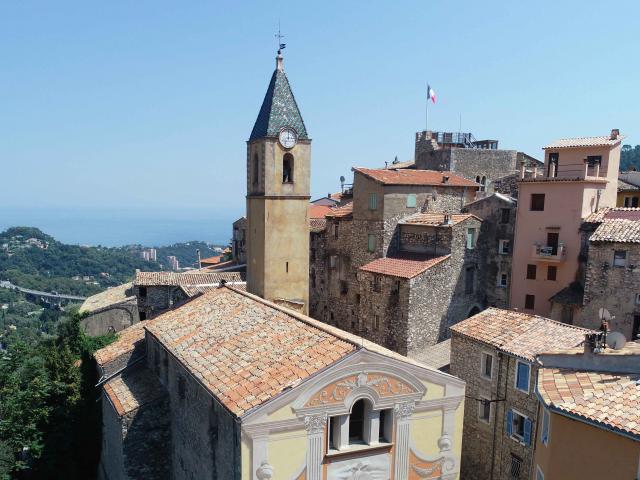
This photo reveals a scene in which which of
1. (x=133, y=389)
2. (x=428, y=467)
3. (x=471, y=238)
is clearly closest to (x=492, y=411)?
(x=428, y=467)

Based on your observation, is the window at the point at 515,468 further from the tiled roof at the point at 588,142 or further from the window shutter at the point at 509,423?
the tiled roof at the point at 588,142

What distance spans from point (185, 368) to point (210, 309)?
5583 mm

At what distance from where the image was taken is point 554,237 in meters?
33.2

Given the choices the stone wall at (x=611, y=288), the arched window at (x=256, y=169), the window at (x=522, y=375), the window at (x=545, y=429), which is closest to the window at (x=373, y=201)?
the arched window at (x=256, y=169)

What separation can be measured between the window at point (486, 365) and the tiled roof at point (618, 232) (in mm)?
10977

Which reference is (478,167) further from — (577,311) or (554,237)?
(577,311)

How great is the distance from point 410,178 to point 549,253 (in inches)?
424

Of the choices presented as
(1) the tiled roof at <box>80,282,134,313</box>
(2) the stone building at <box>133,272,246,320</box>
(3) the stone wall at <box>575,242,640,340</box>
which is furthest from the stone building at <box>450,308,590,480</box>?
(1) the tiled roof at <box>80,282,134,313</box>

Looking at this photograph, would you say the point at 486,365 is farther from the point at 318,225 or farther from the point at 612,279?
the point at 318,225

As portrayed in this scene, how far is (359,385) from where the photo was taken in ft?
52.3

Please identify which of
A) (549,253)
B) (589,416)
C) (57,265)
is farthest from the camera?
(57,265)

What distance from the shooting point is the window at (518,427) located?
70.9 feet

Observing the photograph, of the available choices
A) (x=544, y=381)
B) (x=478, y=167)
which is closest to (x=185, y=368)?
(x=544, y=381)

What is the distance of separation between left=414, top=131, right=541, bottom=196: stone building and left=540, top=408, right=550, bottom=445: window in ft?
119
